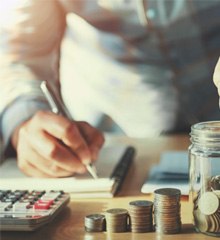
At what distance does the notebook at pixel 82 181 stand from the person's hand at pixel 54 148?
0.06 feet

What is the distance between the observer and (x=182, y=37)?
1608mm

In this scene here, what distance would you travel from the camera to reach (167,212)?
2.76 ft

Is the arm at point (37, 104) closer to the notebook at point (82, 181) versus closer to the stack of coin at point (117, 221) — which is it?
the notebook at point (82, 181)

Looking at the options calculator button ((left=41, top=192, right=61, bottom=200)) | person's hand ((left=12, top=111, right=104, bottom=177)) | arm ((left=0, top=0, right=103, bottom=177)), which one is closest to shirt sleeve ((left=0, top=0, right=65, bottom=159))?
arm ((left=0, top=0, right=103, bottom=177))

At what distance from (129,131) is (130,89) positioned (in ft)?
0.33

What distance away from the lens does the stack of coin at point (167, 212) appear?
2.75ft

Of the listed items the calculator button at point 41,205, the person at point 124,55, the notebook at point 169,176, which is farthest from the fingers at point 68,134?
the person at point 124,55

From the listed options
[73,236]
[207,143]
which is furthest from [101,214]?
[207,143]

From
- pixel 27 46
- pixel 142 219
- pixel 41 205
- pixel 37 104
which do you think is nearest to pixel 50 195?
pixel 41 205

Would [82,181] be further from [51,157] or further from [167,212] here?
[167,212]

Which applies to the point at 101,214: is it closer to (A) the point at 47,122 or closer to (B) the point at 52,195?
(B) the point at 52,195

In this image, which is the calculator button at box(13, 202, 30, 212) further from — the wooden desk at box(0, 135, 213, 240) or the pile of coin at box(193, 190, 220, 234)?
the pile of coin at box(193, 190, 220, 234)

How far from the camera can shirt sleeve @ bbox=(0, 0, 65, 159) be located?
1438 millimetres

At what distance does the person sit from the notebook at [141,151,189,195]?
431 millimetres
